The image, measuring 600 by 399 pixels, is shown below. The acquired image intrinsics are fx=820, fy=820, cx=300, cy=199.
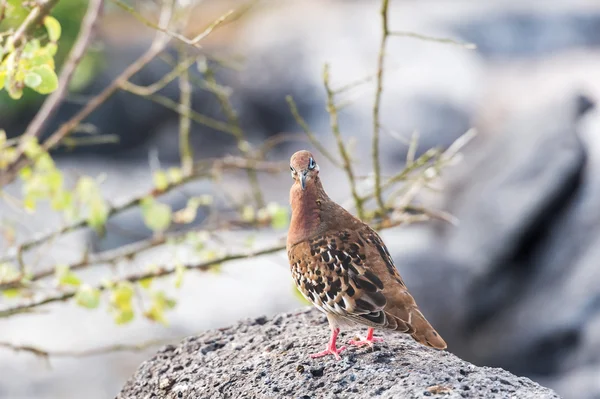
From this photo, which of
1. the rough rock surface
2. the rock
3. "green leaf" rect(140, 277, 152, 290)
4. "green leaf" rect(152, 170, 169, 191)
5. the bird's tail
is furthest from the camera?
the rock

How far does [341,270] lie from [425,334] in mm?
386

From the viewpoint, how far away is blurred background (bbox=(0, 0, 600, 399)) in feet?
28.5

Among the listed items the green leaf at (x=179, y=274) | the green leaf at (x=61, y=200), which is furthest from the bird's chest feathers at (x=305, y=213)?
A: the green leaf at (x=61, y=200)

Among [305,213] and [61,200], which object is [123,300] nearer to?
[61,200]

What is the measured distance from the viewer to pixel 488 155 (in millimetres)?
11500

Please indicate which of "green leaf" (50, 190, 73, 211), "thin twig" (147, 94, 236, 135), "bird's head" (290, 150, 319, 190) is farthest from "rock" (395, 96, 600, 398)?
"bird's head" (290, 150, 319, 190)

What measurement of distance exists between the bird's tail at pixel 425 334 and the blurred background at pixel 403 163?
1412 millimetres

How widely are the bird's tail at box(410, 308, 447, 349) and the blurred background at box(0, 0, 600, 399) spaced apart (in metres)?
1.41

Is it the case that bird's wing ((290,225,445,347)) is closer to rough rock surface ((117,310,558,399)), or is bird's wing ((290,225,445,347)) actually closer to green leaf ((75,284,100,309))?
rough rock surface ((117,310,558,399))

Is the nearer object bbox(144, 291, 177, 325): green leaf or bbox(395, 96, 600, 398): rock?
bbox(144, 291, 177, 325): green leaf

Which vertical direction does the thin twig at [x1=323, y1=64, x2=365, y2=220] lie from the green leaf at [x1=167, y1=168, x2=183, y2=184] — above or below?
below

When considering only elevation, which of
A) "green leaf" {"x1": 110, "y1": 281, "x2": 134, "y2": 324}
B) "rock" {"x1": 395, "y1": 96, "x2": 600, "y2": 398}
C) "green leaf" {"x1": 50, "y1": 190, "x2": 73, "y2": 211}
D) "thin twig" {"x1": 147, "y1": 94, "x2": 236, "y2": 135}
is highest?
"rock" {"x1": 395, "y1": 96, "x2": 600, "y2": 398}

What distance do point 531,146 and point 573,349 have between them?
286 centimetres

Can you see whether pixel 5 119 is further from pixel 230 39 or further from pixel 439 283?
pixel 439 283
